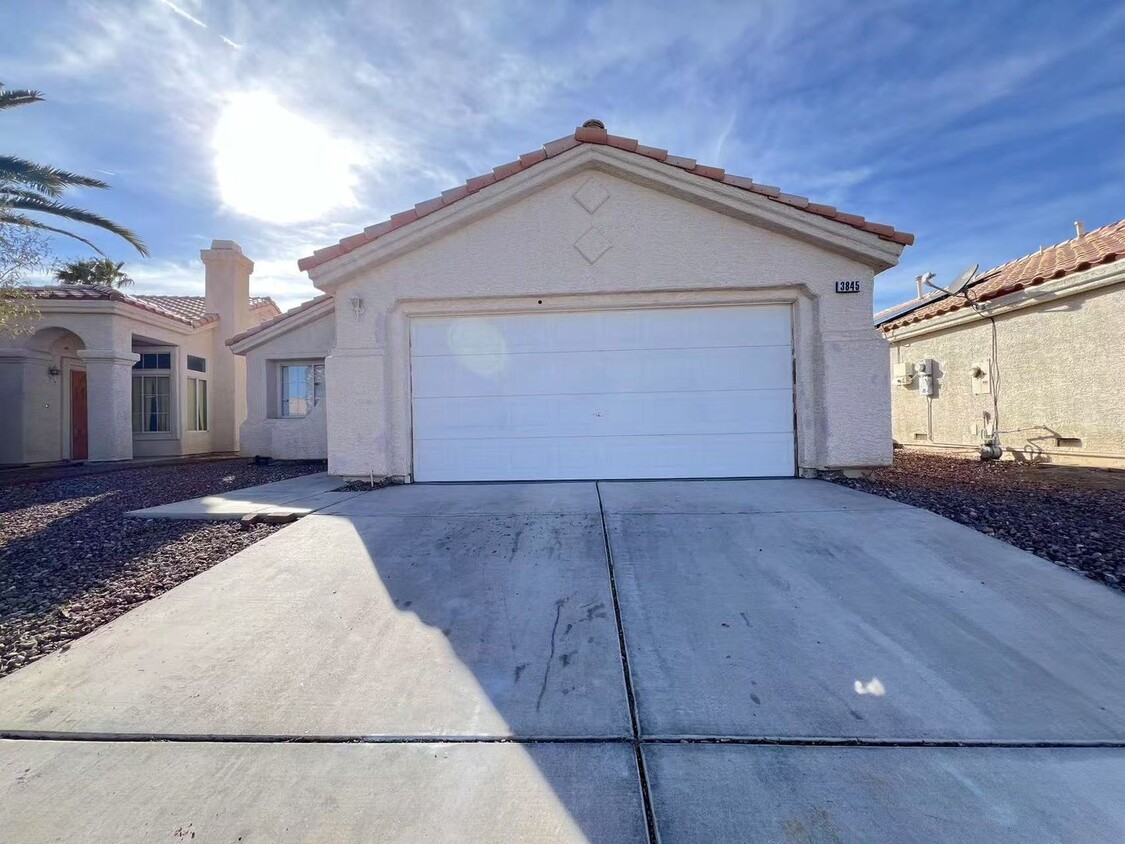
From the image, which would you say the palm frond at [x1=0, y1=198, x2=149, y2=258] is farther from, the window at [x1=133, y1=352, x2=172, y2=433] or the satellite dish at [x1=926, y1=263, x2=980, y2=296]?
the satellite dish at [x1=926, y1=263, x2=980, y2=296]

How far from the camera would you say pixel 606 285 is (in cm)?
681

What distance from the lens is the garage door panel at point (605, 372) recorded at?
689 cm

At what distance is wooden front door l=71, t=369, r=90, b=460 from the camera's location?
13.9 m

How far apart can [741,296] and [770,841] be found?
19.6 feet

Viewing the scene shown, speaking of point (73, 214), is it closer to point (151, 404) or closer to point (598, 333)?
point (151, 404)

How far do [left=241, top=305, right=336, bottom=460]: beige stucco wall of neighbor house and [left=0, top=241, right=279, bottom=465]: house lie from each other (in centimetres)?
350

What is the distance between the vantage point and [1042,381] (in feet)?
28.4

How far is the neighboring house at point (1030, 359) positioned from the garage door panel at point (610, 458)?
4928 millimetres

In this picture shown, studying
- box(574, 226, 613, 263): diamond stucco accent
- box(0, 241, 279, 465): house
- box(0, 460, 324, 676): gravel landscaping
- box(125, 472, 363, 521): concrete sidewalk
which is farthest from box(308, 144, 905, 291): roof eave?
box(0, 241, 279, 465): house

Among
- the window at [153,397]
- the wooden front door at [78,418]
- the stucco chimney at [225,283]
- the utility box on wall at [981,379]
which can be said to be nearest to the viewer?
the utility box on wall at [981,379]

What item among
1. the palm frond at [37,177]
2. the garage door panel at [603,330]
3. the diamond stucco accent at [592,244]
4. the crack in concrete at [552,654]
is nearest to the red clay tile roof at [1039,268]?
the garage door panel at [603,330]

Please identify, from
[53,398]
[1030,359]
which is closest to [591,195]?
[1030,359]

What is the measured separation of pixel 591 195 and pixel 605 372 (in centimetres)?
219

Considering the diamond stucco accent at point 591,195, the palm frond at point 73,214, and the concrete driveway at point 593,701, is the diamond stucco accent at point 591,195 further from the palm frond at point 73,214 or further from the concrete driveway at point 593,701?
the palm frond at point 73,214
